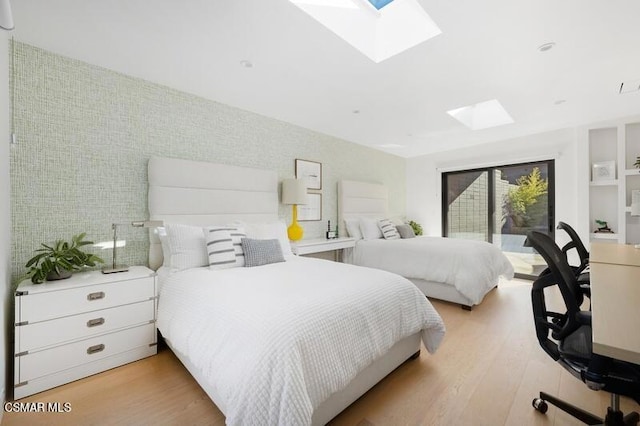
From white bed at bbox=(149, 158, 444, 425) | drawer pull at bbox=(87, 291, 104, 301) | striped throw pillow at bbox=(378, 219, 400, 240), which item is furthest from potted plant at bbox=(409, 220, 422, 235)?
drawer pull at bbox=(87, 291, 104, 301)

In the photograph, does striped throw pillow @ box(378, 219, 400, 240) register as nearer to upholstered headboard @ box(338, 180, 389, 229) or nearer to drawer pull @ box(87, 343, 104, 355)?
upholstered headboard @ box(338, 180, 389, 229)

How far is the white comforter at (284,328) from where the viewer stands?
109 centimetres

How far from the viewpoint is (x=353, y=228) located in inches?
174

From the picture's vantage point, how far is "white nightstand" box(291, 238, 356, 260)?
3.37 meters

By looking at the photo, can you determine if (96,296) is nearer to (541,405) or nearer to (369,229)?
(541,405)

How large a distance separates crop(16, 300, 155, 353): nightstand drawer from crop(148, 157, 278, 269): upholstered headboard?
1.82 feet

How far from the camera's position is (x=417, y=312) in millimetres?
1887

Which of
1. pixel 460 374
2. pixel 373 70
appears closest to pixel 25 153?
pixel 373 70

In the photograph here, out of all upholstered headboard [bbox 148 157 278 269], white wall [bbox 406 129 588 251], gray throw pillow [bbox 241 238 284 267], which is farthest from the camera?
white wall [bbox 406 129 588 251]

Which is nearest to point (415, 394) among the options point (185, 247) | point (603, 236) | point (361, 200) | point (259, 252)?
point (259, 252)

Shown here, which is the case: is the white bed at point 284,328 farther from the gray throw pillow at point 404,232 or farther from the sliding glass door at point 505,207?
the sliding glass door at point 505,207

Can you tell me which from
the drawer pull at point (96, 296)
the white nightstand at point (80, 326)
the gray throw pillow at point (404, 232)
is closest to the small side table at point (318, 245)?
the gray throw pillow at point (404, 232)

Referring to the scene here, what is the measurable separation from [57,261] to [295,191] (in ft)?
7.45

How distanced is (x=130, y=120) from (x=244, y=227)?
4.59 ft
